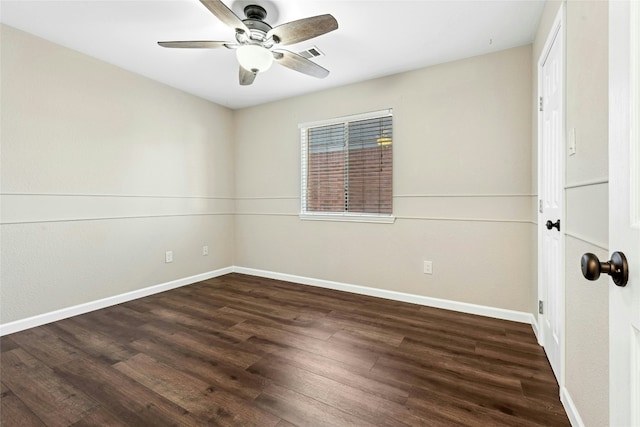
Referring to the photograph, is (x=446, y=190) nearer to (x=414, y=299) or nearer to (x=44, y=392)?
(x=414, y=299)

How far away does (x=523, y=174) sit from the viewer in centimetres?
246

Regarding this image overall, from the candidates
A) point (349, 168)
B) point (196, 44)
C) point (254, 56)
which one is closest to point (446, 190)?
point (349, 168)

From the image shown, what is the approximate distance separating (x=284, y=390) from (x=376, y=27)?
2.65 meters

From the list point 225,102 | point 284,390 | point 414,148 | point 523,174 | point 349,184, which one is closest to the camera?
point 284,390

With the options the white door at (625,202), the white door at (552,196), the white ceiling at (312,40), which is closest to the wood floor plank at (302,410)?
the white door at (625,202)

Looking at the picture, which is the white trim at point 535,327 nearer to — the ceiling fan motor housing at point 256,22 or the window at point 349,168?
the window at point 349,168

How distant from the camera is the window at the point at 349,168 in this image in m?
3.14

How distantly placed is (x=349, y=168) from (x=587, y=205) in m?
2.39

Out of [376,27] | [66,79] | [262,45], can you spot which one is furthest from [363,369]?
[66,79]

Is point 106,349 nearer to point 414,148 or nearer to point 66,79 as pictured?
point 66,79

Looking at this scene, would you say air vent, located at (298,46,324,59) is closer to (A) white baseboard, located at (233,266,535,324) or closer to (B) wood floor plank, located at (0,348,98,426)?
(A) white baseboard, located at (233,266,535,324)

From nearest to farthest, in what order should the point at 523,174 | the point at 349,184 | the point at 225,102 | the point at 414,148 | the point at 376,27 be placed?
the point at 376,27 < the point at 523,174 < the point at 414,148 < the point at 349,184 < the point at 225,102

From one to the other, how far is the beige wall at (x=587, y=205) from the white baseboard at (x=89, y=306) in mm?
3705

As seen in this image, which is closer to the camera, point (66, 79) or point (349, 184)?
point (66, 79)
